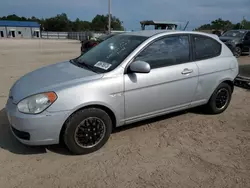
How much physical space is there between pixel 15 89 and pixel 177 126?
2.67 metres

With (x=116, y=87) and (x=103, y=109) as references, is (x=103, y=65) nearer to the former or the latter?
(x=116, y=87)

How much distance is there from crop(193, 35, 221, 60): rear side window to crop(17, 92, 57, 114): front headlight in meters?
2.51

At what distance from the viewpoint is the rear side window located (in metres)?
4.02

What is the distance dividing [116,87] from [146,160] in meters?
1.05

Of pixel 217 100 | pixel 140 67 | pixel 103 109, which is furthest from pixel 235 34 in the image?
pixel 103 109

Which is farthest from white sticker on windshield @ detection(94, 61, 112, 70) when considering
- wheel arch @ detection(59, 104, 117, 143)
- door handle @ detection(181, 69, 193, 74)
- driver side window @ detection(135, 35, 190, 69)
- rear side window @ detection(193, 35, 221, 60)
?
rear side window @ detection(193, 35, 221, 60)

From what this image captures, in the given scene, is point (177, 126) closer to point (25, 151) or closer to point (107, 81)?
point (107, 81)

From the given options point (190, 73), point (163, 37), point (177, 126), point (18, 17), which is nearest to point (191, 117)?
point (177, 126)

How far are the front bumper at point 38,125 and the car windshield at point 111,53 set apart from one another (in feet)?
3.05

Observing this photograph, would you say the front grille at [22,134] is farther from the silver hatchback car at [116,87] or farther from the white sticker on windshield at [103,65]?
the white sticker on windshield at [103,65]

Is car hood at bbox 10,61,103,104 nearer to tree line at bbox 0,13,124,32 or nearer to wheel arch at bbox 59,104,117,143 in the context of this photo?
wheel arch at bbox 59,104,117,143

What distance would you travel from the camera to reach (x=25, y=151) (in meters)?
3.21

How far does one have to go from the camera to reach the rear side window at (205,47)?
4016 millimetres

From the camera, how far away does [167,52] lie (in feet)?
12.1
